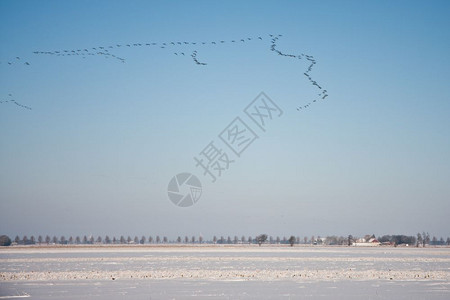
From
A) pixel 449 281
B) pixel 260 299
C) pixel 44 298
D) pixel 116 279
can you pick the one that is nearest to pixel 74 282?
pixel 116 279

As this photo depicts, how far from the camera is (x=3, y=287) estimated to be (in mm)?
21266

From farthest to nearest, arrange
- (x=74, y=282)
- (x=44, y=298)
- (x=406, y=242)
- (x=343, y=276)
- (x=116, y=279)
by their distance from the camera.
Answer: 1. (x=406, y=242)
2. (x=343, y=276)
3. (x=116, y=279)
4. (x=74, y=282)
5. (x=44, y=298)

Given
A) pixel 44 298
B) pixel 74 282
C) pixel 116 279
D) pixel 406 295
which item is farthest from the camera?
pixel 116 279

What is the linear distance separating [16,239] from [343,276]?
616ft

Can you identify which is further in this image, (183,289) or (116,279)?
(116,279)

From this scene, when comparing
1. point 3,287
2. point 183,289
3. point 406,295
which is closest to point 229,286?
point 183,289

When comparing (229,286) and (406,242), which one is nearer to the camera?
(229,286)

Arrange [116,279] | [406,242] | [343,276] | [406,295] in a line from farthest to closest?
[406,242]
[343,276]
[116,279]
[406,295]

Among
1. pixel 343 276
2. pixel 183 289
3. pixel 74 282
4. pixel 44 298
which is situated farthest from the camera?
pixel 343 276

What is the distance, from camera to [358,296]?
1878 centimetres

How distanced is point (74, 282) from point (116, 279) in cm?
239

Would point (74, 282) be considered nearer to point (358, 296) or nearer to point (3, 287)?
A: point (3, 287)

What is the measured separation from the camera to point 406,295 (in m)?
19.2

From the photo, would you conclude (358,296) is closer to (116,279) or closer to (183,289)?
(183,289)
